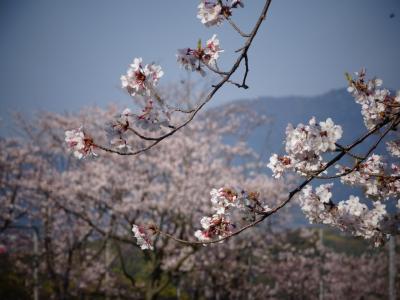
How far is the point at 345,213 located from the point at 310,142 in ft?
5.93

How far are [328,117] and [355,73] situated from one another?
31.5 inches

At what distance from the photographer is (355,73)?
8.39ft

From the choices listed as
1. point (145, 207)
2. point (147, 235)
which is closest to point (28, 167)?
point (145, 207)

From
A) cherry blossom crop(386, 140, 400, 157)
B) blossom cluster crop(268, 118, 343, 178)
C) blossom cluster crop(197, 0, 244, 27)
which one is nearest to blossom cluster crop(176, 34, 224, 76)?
blossom cluster crop(197, 0, 244, 27)

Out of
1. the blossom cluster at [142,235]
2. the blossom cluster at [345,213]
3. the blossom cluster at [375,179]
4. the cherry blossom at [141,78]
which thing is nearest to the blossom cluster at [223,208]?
the blossom cluster at [142,235]

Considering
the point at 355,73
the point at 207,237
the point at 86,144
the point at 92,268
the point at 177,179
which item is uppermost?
the point at 177,179

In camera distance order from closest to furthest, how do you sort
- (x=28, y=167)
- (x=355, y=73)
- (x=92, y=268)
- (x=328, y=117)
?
1. (x=328, y=117)
2. (x=355, y=73)
3. (x=28, y=167)
4. (x=92, y=268)

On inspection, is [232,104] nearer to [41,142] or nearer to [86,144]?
[41,142]

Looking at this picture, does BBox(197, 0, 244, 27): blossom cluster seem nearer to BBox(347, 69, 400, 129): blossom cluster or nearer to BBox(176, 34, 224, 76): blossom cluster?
BBox(176, 34, 224, 76): blossom cluster

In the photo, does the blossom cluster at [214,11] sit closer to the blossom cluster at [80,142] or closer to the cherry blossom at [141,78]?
the cherry blossom at [141,78]

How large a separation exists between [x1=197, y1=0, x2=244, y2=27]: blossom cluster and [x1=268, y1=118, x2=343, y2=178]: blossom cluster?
0.95 metres

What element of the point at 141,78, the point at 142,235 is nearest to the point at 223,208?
the point at 142,235

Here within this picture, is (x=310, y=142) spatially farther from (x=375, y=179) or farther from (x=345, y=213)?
(x=345, y=213)

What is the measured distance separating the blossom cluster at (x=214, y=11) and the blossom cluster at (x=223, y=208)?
4.35 feet
